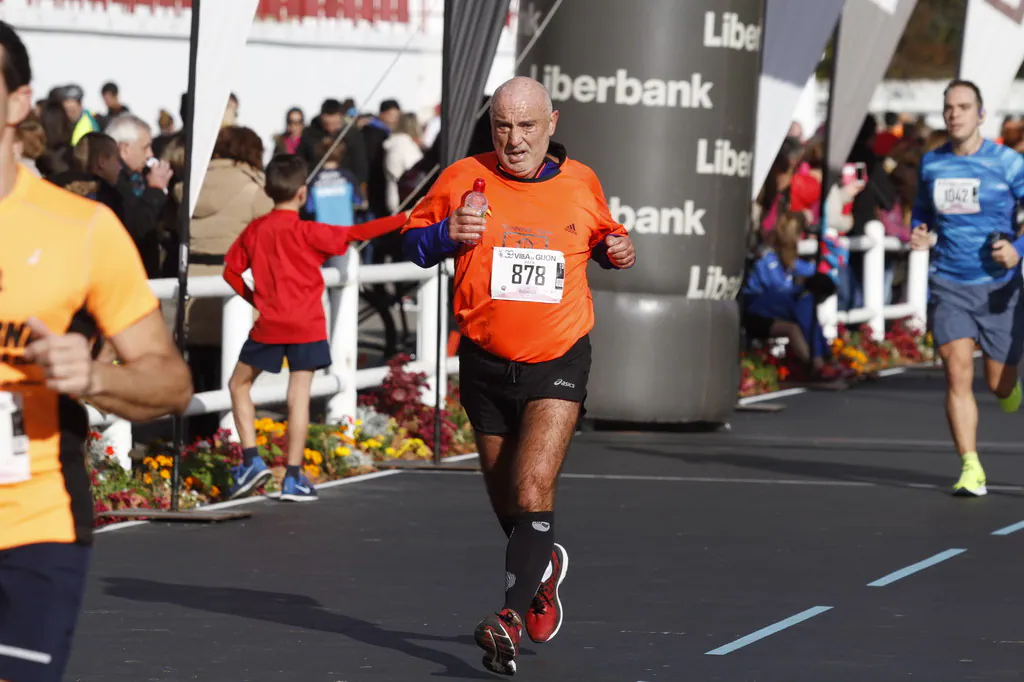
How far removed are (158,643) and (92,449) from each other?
360 centimetres

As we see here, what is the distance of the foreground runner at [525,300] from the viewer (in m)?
7.21

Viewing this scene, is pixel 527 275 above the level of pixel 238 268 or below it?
above

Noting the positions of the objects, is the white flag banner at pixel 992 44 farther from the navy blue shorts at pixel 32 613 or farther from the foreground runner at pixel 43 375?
the navy blue shorts at pixel 32 613

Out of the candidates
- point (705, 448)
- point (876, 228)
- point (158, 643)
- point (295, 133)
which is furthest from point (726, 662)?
point (295, 133)

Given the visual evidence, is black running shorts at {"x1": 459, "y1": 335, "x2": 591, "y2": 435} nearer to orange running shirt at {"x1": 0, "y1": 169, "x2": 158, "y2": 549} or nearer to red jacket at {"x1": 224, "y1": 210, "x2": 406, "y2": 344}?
orange running shirt at {"x1": 0, "y1": 169, "x2": 158, "y2": 549}

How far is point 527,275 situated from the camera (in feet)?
23.6

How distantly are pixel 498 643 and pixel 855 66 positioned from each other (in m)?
11.8

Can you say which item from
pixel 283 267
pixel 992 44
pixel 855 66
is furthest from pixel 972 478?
pixel 992 44

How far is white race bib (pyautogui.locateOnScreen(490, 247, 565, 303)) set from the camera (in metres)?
7.20

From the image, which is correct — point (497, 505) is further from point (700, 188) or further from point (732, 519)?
point (700, 188)

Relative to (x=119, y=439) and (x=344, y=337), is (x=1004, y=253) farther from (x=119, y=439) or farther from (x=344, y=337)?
(x=119, y=439)

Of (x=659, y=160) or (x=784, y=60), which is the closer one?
(x=659, y=160)

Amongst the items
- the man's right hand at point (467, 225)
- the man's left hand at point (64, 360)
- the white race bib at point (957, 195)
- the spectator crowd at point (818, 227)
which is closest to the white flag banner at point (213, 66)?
the man's right hand at point (467, 225)

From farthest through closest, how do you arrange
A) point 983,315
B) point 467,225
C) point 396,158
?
point 396,158 → point 983,315 → point 467,225
